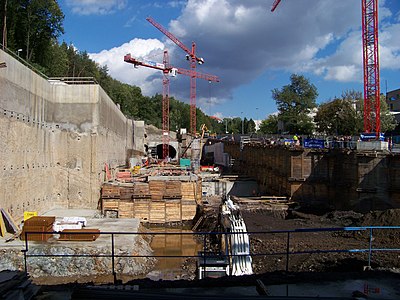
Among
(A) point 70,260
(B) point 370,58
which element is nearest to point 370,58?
(B) point 370,58

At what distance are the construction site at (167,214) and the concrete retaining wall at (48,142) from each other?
3.6 inches

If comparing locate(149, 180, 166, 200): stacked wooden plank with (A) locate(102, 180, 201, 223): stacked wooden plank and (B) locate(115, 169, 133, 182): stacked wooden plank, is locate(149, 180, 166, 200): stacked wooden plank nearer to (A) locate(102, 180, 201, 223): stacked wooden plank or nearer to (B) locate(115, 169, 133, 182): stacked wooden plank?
(A) locate(102, 180, 201, 223): stacked wooden plank

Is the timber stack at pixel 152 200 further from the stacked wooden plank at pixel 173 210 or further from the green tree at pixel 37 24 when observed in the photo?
the green tree at pixel 37 24

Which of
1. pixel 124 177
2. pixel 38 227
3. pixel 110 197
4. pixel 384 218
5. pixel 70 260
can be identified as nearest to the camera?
pixel 70 260

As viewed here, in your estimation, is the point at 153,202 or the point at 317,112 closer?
the point at 153,202

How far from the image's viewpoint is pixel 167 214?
92.8ft

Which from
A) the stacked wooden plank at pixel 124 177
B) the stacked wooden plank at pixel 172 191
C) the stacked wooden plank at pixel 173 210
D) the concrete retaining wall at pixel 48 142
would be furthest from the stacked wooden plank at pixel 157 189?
the concrete retaining wall at pixel 48 142

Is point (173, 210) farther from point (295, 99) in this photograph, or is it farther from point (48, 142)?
point (295, 99)

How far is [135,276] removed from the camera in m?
16.6

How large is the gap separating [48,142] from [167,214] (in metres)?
10.2

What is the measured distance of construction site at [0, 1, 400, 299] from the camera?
25.1 feet

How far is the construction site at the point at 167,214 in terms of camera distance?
7.64 metres

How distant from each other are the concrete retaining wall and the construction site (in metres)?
0.09

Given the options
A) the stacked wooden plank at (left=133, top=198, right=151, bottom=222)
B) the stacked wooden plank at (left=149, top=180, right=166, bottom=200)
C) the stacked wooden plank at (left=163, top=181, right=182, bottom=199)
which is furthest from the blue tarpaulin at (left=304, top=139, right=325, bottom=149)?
the stacked wooden plank at (left=133, top=198, right=151, bottom=222)
